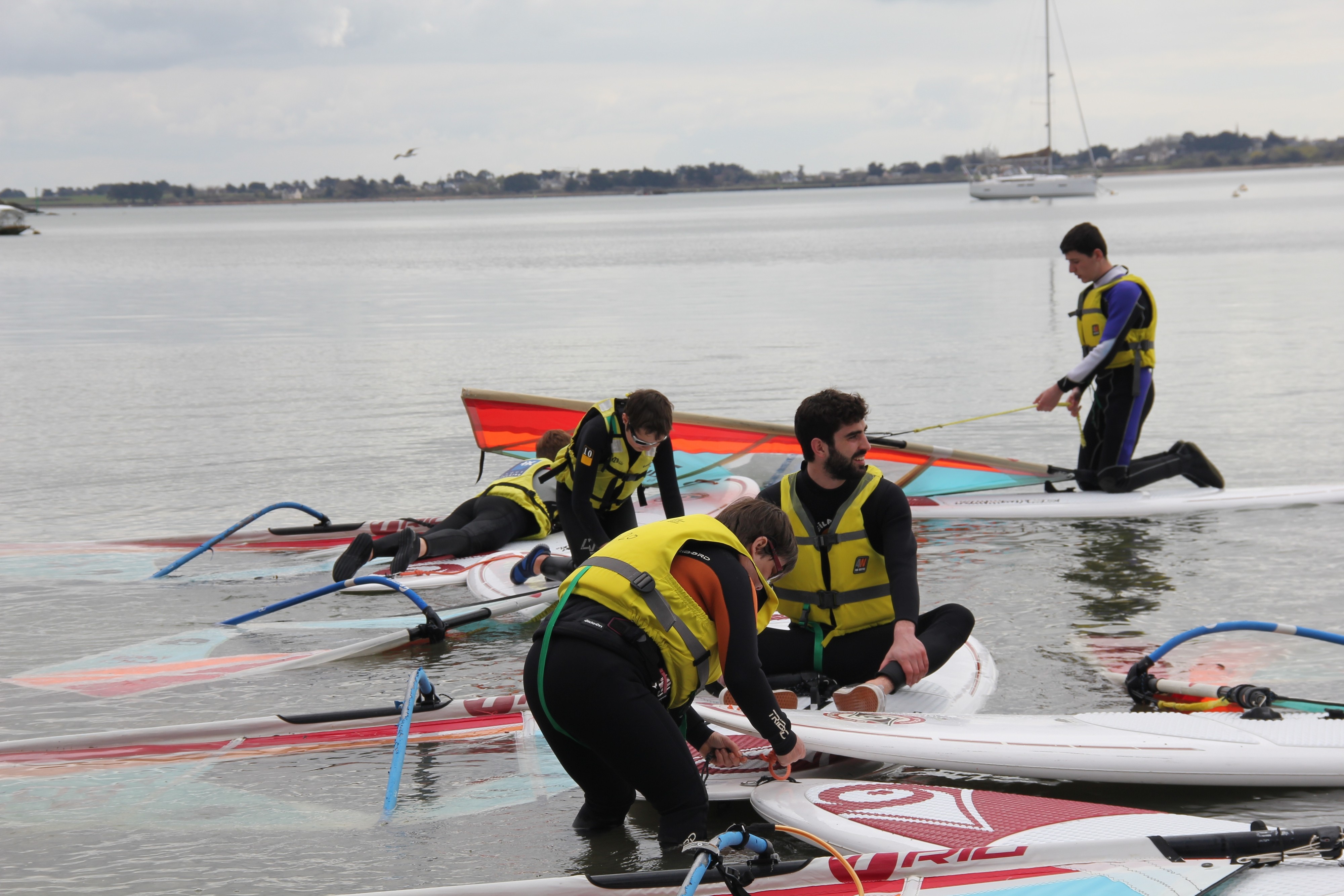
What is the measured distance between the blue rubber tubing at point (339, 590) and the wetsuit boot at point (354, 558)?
0.43m

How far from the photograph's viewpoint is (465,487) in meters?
11.1

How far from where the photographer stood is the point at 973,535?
29.3 feet

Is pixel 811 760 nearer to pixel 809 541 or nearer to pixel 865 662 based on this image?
pixel 865 662

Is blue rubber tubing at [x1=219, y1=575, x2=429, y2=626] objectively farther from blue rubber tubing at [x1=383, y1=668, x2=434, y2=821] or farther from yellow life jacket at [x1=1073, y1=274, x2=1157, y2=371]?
yellow life jacket at [x1=1073, y1=274, x2=1157, y2=371]

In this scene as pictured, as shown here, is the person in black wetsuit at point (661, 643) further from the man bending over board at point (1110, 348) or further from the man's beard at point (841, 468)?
the man bending over board at point (1110, 348)

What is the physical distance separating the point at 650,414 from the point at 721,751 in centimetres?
227

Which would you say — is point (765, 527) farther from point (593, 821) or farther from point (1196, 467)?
point (1196, 467)

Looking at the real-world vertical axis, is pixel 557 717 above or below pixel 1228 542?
above

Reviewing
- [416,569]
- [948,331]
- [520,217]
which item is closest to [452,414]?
[416,569]

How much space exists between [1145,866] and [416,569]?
5.19m

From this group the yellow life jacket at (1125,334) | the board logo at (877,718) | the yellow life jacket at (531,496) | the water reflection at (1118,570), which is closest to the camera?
the board logo at (877,718)

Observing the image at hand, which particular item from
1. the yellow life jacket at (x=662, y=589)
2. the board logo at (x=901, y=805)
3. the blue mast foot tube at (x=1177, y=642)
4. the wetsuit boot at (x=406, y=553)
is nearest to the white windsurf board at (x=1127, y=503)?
the blue mast foot tube at (x=1177, y=642)

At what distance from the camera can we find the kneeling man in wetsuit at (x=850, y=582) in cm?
459

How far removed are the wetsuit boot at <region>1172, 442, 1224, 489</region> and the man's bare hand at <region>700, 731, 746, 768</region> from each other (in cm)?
646
